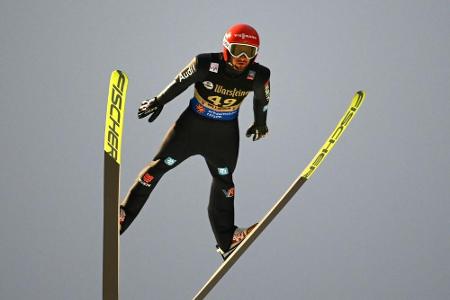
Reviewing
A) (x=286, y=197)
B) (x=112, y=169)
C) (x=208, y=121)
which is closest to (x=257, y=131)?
(x=208, y=121)

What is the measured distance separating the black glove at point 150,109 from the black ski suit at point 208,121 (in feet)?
0.17

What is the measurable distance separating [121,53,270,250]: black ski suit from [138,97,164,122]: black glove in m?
0.05

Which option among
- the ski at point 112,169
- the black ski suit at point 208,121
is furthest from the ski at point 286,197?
the ski at point 112,169

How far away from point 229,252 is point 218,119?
123 cm

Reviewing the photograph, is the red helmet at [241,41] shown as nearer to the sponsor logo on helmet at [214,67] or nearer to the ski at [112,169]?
the sponsor logo on helmet at [214,67]

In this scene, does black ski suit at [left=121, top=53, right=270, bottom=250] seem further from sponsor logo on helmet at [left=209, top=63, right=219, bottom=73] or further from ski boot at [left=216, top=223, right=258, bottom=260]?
ski boot at [left=216, top=223, right=258, bottom=260]

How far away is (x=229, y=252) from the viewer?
18.3 feet

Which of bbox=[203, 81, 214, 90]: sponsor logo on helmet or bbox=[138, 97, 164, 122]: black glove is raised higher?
bbox=[203, 81, 214, 90]: sponsor logo on helmet

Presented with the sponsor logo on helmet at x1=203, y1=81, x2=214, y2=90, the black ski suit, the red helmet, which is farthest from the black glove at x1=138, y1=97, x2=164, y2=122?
the red helmet

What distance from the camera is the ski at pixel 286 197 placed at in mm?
5180

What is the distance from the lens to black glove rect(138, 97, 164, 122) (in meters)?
5.06

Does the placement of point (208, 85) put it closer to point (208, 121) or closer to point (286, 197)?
point (208, 121)

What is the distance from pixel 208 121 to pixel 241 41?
79cm
